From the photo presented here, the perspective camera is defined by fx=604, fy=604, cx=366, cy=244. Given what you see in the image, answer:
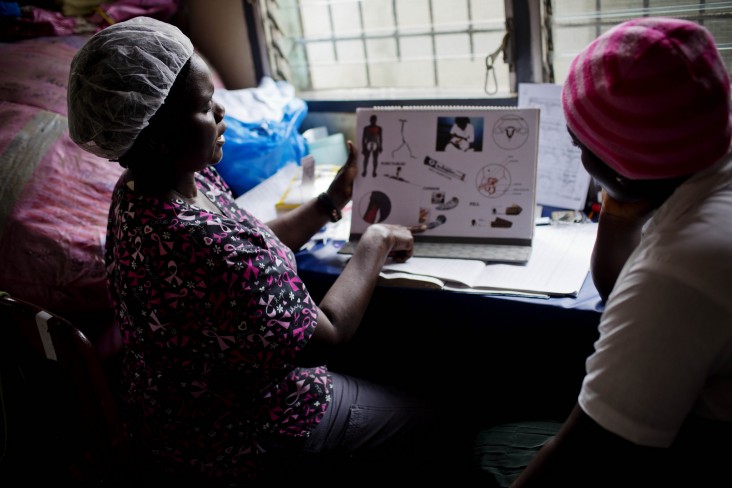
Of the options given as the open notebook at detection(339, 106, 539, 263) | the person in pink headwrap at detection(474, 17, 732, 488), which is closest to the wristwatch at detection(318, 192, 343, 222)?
the open notebook at detection(339, 106, 539, 263)

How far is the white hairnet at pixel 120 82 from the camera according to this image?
3.51ft

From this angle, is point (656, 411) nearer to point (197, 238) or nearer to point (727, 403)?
point (727, 403)

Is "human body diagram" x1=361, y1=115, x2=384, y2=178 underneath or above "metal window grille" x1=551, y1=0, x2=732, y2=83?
underneath

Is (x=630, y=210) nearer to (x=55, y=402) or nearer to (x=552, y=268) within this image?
(x=552, y=268)

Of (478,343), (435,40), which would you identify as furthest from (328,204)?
(435,40)

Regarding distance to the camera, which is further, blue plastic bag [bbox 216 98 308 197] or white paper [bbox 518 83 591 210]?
blue plastic bag [bbox 216 98 308 197]

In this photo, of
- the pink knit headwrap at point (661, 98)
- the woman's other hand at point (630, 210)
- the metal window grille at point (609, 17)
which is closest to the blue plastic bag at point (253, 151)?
the metal window grille at point (609, 17)

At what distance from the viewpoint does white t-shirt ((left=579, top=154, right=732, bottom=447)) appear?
705 mm

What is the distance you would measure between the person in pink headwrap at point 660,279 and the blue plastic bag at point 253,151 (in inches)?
54.1

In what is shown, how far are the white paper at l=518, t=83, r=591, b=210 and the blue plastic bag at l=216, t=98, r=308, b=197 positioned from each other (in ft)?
→ 2.90

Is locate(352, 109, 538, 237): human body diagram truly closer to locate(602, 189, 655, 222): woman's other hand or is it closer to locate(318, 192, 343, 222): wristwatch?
locate(318, 192, 343, 222): wristwatch

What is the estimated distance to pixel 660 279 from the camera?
722 mm

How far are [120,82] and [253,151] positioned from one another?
101cm

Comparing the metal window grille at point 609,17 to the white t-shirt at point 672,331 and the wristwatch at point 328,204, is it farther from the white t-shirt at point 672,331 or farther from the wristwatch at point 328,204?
the white t-shirt at point 672,331
